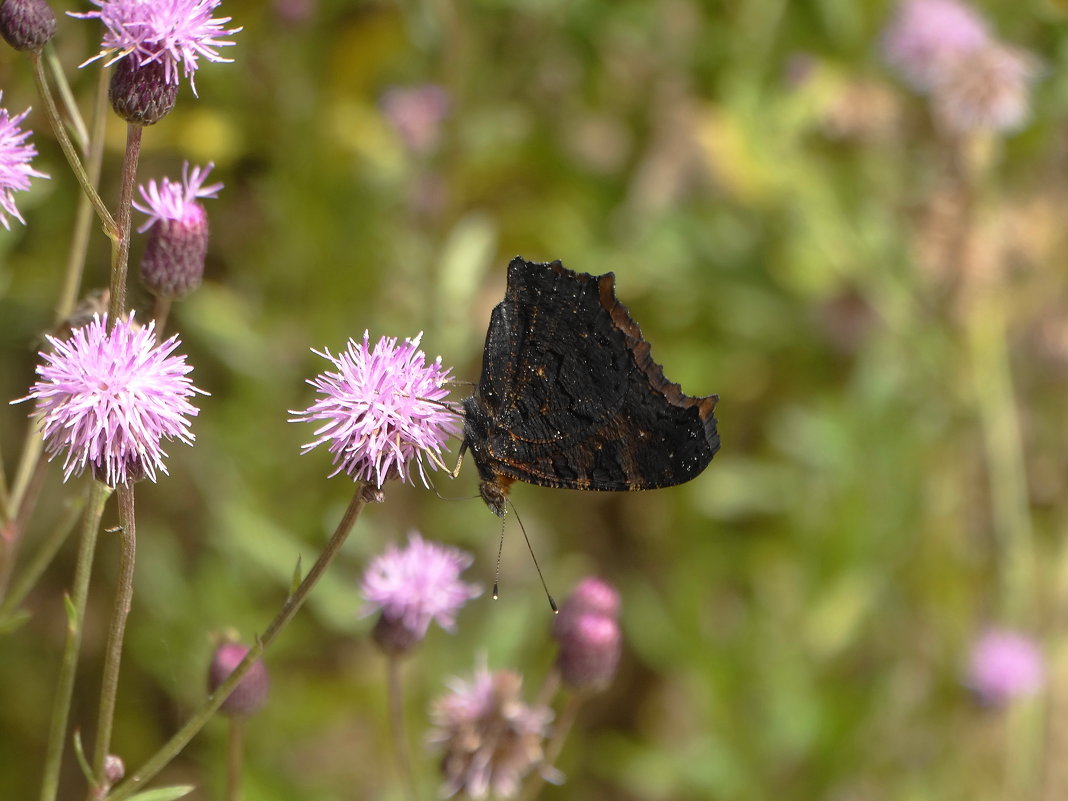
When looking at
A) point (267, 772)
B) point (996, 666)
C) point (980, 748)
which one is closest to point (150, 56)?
point (267, 772)

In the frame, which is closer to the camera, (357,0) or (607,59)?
(357,0)

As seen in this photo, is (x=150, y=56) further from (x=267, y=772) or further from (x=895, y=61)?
(x=895, y=61)

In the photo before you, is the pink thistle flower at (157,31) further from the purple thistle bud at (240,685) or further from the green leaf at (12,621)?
the purple thistle bud at (240,685)

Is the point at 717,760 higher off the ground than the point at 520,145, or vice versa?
the point at 520,145

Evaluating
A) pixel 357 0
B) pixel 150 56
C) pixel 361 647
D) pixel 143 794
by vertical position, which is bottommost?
pixel 143 794

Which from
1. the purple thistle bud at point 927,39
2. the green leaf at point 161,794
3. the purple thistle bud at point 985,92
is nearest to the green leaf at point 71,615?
the green leaf at point 161,794

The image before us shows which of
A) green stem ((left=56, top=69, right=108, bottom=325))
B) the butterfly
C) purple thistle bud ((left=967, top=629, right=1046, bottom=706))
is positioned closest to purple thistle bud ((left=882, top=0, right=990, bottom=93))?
purple thistle bud ((left=967, top=629, right=1046, bottom=706))
